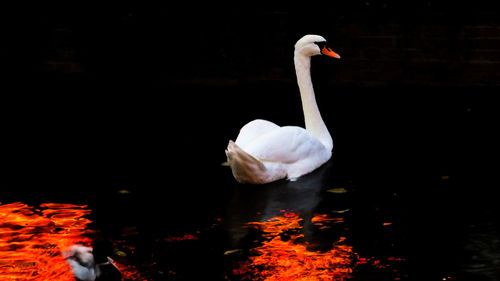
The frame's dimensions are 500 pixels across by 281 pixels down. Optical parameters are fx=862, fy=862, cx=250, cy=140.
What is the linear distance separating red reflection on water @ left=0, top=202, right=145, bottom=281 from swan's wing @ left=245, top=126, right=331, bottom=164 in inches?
59.1

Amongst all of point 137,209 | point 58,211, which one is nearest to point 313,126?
point 137,209

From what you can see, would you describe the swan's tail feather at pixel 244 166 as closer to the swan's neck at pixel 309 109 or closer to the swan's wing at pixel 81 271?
the swan's neck at pixel 309 109

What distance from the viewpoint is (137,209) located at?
6824mm

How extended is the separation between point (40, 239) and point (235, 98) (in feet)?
17.6

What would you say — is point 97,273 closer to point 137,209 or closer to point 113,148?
point 137,209

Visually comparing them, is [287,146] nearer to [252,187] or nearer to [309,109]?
[252,187]

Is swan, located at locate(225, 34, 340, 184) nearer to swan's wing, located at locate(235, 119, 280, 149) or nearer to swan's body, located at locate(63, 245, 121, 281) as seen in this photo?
swan's wing, located at locate(235, 119, 280, 149)

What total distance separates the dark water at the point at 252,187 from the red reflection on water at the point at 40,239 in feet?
0.58

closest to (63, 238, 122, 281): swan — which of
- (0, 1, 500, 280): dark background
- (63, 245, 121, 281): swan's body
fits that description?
(63, 245, 121, 281): swan's body

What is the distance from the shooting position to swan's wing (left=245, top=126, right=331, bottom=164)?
7.21 meters

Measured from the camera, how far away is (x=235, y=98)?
11211mm

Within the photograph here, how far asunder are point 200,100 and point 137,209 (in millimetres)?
4514

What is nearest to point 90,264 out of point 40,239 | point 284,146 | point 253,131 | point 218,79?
point 40,239

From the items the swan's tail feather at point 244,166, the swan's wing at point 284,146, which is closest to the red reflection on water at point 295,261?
the swan's tail feather at point 244,166
